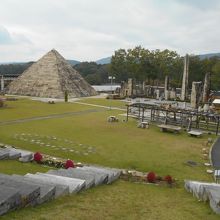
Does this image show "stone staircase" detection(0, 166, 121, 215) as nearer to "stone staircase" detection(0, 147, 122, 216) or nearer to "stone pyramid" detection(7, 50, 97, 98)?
"stone staircase" detection(0, 147, 122, 216)

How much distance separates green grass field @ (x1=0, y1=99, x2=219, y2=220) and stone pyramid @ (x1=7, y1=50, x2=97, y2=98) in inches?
856

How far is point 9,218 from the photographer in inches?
273

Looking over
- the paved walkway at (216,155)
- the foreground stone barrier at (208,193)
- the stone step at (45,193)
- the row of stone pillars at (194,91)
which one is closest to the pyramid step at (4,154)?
the stone step at (45,193)

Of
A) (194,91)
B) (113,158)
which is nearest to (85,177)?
(113,158)

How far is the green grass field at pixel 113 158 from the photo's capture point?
877cm

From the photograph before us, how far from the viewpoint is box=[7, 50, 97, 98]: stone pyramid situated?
6022cm

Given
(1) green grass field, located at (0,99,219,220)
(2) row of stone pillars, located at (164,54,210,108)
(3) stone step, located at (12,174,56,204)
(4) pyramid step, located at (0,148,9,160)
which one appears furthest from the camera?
(2) row of stone pillars, located at (164,54,210,108)

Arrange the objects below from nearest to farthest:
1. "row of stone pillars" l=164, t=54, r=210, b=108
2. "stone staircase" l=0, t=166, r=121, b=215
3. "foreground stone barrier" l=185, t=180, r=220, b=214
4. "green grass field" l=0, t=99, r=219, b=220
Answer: "stone staircase" l=0, t=166, r=121, b=215 → "green grass field" l=0, t=99, r=219, b=220 → "foreground stone barrier" l=185, t=180, r=220, b=214 → "row of stone pillars" l=164, t=54, r=210, b=108

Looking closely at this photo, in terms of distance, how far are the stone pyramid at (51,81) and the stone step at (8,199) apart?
168ft

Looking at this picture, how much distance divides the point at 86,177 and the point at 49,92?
160 feet

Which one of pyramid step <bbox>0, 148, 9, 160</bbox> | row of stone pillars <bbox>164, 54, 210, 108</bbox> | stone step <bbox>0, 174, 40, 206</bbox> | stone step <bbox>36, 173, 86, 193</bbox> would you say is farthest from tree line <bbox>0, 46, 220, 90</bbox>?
stone step <bbox>0, 174, 40, 206</bbox>

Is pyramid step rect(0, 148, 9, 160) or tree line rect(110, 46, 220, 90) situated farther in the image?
tree line rect(110, 46, 220, 90)

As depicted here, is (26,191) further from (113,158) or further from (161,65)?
(161,65)

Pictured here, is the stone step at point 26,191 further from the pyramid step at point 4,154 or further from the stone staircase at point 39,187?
the pyramid step at point 4,154
